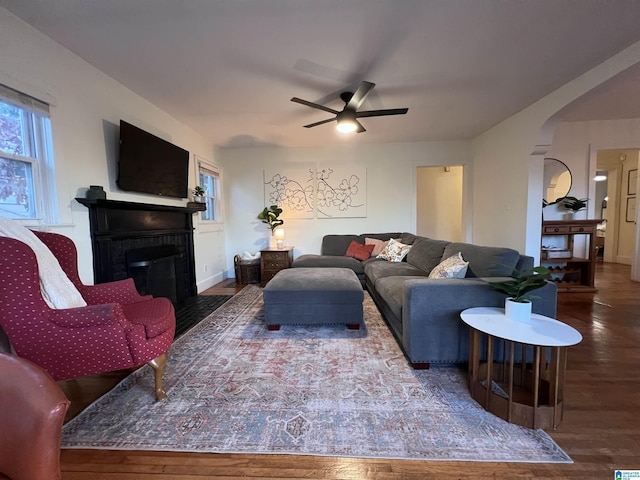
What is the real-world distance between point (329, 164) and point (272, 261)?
2.10 metres

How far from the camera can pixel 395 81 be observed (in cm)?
264

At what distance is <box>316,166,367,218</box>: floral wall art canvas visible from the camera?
4.95m

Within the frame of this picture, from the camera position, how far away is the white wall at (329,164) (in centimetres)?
489

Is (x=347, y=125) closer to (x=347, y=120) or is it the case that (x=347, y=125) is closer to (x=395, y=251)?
(x=347, y=120)

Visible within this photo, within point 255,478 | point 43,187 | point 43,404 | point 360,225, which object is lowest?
point 255,478

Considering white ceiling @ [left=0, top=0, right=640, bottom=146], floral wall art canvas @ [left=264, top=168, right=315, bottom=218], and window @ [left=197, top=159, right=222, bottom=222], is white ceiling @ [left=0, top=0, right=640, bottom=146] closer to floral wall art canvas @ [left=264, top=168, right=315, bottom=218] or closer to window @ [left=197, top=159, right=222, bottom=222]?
window @ [left=197, top=159, right=222, bottom=222]

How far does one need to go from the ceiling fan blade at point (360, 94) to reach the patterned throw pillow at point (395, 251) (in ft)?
7.13

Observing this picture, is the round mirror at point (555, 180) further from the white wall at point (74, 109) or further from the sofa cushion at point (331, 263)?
the white wall at point (74, 109)

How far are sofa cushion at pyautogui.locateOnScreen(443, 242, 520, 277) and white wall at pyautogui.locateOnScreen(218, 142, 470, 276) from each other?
269cm

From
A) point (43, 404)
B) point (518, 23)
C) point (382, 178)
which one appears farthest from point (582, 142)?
point (43, 404)

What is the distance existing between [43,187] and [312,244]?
3.73 m

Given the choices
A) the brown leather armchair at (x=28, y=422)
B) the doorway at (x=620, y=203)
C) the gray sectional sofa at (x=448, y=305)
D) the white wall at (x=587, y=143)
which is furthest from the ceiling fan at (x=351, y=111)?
the doorway at (x=620, y=203)

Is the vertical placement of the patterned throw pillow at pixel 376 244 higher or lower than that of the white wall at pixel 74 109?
lower

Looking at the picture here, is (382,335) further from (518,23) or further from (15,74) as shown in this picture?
(15,74)
